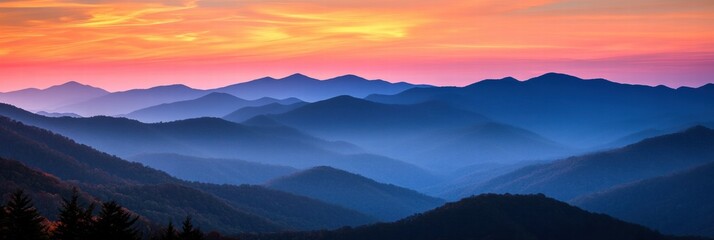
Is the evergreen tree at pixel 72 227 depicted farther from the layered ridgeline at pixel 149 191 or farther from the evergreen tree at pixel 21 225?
the layered ridgeline at pixel 149 191

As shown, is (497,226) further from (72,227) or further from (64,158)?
(64,158)

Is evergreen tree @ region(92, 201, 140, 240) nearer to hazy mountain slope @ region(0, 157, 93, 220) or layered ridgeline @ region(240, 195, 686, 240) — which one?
hazy mountain slope @ region(0, 157, 93, 220)

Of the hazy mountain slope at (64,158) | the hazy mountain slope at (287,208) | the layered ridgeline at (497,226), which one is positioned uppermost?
the hazy mountain slope at (64,158)

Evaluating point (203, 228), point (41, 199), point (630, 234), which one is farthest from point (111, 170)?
point (630, 234)

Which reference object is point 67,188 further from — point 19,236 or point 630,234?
point 630,234

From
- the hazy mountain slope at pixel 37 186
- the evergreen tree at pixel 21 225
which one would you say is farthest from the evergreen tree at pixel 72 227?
the hazy mountain slope at pixel 37 186

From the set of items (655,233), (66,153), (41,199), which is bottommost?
(655,233)

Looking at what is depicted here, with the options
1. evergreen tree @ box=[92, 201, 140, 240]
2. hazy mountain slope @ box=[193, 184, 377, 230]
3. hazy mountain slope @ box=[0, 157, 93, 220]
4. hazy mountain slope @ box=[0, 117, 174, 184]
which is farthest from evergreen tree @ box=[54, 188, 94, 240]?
hazy mountain slope @ box=[193, 184, 377, 230]
